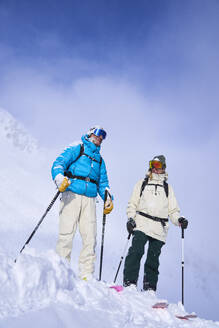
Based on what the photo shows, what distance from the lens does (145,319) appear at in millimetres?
3346

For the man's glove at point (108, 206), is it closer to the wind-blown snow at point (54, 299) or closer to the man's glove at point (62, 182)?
the man's glove at point (62, 182)

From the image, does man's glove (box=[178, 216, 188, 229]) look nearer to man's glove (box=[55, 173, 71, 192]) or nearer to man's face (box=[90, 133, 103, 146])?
man's face (box=[90, 133, 103, 146])

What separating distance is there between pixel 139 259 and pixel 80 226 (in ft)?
4.99

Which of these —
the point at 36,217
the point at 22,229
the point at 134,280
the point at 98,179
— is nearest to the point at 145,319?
the point at 134,280

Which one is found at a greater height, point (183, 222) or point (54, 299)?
point (183, 222)

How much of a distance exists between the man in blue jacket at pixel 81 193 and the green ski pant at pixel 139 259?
948 millimetres

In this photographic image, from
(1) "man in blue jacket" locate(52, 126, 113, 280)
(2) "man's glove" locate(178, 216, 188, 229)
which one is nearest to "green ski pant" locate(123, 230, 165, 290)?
(2) "man's glove" locate(178, 216, 188, 229)

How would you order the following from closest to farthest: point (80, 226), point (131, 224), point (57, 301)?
1. point (57, 301)
2. point (80, 226)
3. point (131, 224)

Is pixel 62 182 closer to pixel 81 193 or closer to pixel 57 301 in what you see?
pixel 81 193

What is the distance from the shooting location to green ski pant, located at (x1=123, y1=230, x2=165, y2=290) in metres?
5.96

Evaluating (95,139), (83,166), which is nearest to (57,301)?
(83,166)

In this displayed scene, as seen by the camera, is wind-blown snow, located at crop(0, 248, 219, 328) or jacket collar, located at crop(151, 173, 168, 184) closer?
wind-blown snow, located at crop(0, 248, 219, 328)

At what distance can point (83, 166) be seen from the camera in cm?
570

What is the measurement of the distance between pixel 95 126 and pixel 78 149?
0.72 metres
